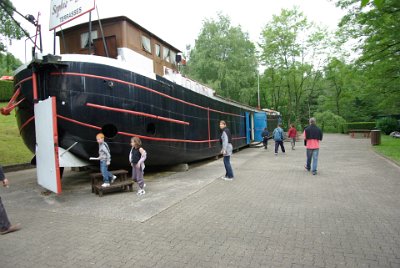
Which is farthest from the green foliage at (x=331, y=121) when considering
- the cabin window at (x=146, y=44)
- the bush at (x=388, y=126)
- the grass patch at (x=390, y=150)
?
the cabin window at (x=146, y=44)

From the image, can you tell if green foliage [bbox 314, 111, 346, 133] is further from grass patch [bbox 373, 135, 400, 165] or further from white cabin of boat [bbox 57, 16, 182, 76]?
white cabin of boat [bbox 57, 16, 182, 76]

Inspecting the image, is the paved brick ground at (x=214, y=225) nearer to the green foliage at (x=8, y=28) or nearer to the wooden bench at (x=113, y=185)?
the wooden bench at (x=113, y=185)

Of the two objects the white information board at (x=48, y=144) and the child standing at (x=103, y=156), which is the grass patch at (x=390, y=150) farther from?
the white information board at (x=48, y=144)

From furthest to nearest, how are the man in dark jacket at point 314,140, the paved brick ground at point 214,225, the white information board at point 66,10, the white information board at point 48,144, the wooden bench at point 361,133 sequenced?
the wooden bench at point 361,133 → the man in dark jacket at point 314,140 → the white information board at point 66,10 → the white information board at point 48,144 → the paved brick ground at point 214,225

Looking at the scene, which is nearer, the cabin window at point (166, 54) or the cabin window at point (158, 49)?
the cabin window at point (158, 49)

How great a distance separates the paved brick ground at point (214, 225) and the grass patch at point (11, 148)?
648cm

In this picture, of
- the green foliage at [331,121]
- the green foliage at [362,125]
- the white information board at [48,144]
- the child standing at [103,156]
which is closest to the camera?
the white information board at [48,144]

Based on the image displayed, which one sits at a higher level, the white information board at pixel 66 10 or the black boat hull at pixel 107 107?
the white information board at pixel 66 10

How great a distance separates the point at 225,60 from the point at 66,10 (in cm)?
2745

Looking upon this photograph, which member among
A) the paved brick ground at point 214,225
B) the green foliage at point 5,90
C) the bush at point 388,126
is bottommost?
the paved brick ground at point 214,225

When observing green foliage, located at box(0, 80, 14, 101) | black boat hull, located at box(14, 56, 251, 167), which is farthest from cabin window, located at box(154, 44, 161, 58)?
green foliage, located at box(0, 80, 14, 101)

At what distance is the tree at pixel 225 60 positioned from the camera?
32.3 m

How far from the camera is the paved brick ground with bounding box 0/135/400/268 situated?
3521 millimetres

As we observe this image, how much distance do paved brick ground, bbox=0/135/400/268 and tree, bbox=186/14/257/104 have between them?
2534 centimetres
